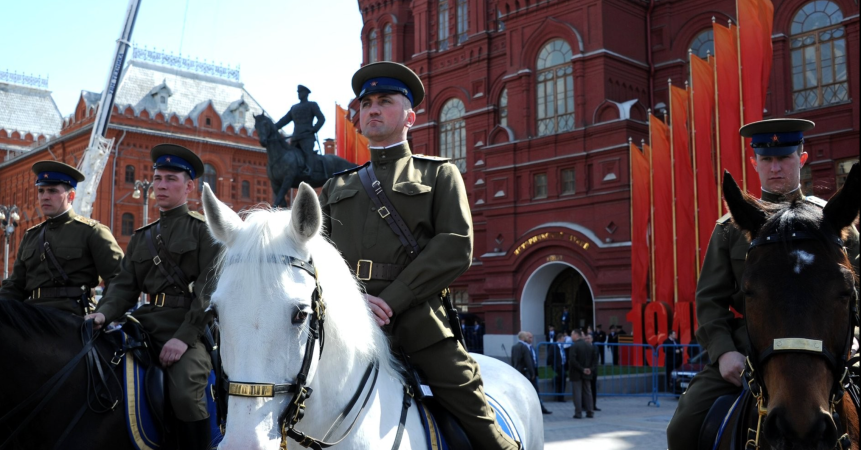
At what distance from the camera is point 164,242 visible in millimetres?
5121

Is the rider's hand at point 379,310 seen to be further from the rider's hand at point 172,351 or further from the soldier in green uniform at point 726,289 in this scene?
the rider's hand at point 172,351

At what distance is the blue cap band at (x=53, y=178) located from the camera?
5871 millimetres

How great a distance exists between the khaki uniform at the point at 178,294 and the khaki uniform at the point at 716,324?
113 inches

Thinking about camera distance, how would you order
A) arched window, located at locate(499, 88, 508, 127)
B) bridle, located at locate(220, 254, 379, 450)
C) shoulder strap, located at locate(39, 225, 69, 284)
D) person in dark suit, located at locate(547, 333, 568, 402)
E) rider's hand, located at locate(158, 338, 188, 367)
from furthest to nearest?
arched window, located at locate(499, 88, 508, 127)
person in dark suit, located at locate(547, 333, 568, 402)
shoulder strap, located at locate(39, 225, 69, 284)
rider's hand, located at locate(158, 338, 188, 367)
bridle, located at locate(220, 254, 379, 450)

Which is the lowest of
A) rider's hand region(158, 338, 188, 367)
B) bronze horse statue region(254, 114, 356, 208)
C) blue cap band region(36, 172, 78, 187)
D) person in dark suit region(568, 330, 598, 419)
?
person in dark suit region(568, 330, 598, 419)

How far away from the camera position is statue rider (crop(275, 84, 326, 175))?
49.6ft

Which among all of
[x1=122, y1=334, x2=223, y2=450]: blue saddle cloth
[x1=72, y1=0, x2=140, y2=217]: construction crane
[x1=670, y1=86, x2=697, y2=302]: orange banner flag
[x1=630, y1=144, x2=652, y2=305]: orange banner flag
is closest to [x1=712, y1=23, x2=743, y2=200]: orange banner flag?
[x1=670, y1=86, x2=697, y2=302]: orange banner flag

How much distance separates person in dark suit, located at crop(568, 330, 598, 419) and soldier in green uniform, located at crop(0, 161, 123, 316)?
9.85 metres

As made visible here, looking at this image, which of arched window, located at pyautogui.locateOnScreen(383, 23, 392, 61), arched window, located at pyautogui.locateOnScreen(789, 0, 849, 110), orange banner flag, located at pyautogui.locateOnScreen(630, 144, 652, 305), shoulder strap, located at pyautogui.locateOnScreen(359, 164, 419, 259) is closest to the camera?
shoulder strap, located at pyautogui.locateOnScreen(359, 164, 419, 259)

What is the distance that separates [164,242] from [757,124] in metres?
3.77

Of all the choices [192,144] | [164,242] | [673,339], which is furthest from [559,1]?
[192,144]

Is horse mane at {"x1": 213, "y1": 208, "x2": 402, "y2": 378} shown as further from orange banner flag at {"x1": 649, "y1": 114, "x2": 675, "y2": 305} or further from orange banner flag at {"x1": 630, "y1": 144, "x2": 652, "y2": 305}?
orange banner flag at {"x1": 630, "y1": 144, "x2": 652, "y2": 305}

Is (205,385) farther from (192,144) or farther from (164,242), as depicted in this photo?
(192,144)

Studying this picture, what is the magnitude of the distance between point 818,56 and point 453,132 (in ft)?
49.4
